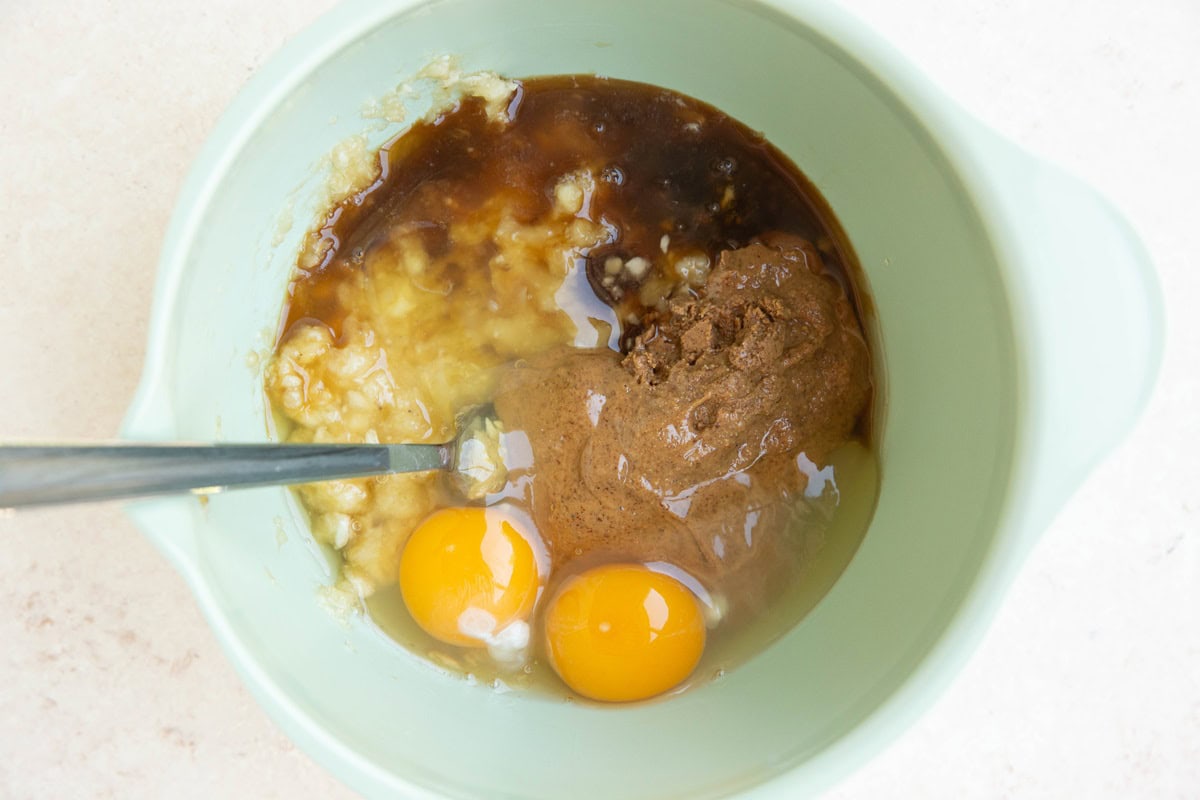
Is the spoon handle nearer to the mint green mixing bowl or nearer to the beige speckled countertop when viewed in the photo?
the mint green mixing bowl

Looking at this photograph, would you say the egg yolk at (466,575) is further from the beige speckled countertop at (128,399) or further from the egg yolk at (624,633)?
the beige speckled countertop at (128,399)

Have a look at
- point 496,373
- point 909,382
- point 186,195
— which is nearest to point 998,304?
point 909,382

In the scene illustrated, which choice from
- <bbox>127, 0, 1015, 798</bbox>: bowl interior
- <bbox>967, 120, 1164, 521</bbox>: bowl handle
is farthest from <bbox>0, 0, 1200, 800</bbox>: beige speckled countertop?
<bbox>967, 120, 1164, 521</bbox>: bowl handle

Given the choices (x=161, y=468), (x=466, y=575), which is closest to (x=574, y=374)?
(x=466, y=575)

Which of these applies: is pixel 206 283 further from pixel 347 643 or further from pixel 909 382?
pixel 909 382

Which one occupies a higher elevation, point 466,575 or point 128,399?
point 128,399

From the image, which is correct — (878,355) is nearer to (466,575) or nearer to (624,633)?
(624,633)

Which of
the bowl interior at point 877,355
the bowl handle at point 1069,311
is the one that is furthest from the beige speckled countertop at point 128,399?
the bowl handle at point 1069,311
